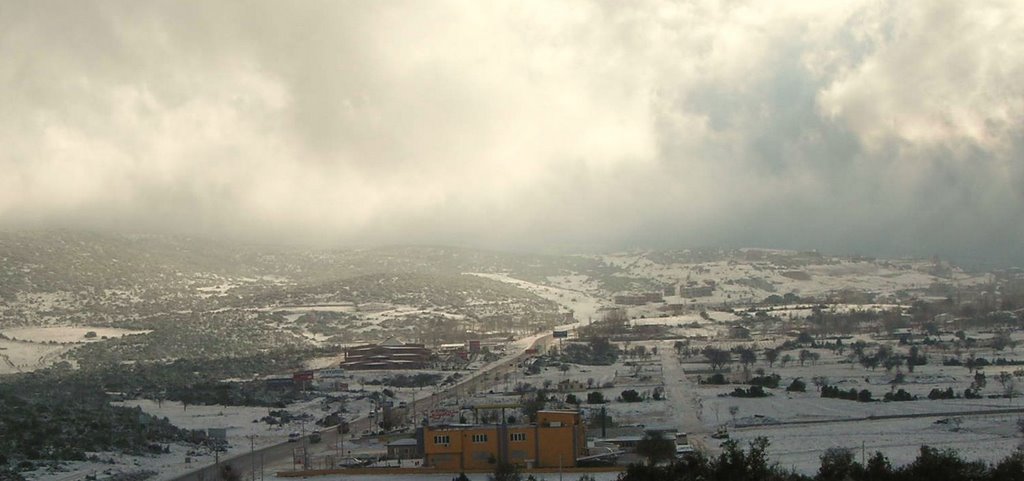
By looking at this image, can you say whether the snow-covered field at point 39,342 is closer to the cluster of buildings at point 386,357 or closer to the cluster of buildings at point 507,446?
the cluster of buildings at point 386,357

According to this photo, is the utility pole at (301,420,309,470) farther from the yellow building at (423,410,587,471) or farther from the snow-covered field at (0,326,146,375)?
the snow-covered field at (0,326,146,375)

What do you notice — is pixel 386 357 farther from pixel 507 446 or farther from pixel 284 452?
pixel 507 446

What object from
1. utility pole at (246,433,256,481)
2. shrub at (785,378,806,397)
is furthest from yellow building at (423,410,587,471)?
shrub at (785,378,806,397)

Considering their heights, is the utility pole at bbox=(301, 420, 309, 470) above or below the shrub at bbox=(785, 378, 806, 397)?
below

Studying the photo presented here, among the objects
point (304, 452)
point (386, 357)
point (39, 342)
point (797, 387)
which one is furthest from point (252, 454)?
point (39, 342)

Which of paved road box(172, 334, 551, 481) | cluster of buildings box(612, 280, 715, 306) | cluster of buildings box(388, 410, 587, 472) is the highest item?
cluster of buildings box(612, 280, 715, 306)

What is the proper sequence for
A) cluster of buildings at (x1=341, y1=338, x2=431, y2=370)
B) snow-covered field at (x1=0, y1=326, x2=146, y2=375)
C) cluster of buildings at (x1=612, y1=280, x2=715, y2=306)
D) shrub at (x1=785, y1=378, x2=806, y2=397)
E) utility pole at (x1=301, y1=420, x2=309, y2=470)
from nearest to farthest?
utility pole at (x1=301, y1=420, x2=309, y2=470) < shrub at (x1=785, y1=378, x2=806, y2=397) < cluster of buildings at (x1=341, y1=338, x2=431, y2=370) < snow-covered field at (x1=0, y1=326, x2=146, y2=375) < cluster of buildings at (x1=612, y1=280, x2=715, y2=306)

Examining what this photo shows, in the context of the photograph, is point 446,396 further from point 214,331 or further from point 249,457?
point 214,331

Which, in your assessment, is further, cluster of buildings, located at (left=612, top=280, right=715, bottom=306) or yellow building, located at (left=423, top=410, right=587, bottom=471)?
cluster of buildings, located at (left=612, top=280, right=715, bottom=306)

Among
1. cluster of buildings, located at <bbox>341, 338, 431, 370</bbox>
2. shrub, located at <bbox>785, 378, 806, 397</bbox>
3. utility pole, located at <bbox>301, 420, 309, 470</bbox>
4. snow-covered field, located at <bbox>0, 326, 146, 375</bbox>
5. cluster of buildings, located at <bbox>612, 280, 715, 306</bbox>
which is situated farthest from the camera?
cluster of buildings, located at <bbox>612, 280, 715, 306</bbox>

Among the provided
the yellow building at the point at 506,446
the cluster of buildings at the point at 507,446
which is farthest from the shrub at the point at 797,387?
the yellow building at the point at 506,446
